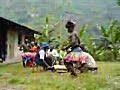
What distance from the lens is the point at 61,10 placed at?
103 meters

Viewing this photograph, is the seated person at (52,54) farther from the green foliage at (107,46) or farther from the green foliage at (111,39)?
the green foliage at (111,39)

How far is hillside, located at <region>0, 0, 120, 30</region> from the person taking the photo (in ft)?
311

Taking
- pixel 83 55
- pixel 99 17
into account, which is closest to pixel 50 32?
pixel 83 55

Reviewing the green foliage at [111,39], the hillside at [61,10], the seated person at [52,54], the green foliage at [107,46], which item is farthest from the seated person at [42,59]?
the hillside at [61,10]

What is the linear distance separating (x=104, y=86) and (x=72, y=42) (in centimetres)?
352

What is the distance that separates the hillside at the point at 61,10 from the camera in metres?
94.9

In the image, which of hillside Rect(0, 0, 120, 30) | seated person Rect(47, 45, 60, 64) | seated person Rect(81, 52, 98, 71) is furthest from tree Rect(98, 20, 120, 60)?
hillside Rect(0, 0, 120, 30)

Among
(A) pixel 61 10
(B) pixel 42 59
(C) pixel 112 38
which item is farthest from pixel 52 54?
(A) pixel 61 10

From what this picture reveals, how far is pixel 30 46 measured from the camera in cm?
2053

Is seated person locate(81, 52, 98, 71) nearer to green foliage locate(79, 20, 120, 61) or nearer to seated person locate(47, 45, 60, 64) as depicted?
seated person locate(47, 45, 60, 64)

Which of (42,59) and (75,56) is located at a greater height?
(75,56)

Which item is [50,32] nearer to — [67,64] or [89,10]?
[67,64]

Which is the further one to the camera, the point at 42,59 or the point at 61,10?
the point at 61,10

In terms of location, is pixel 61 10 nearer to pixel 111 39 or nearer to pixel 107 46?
pixel 107 46
